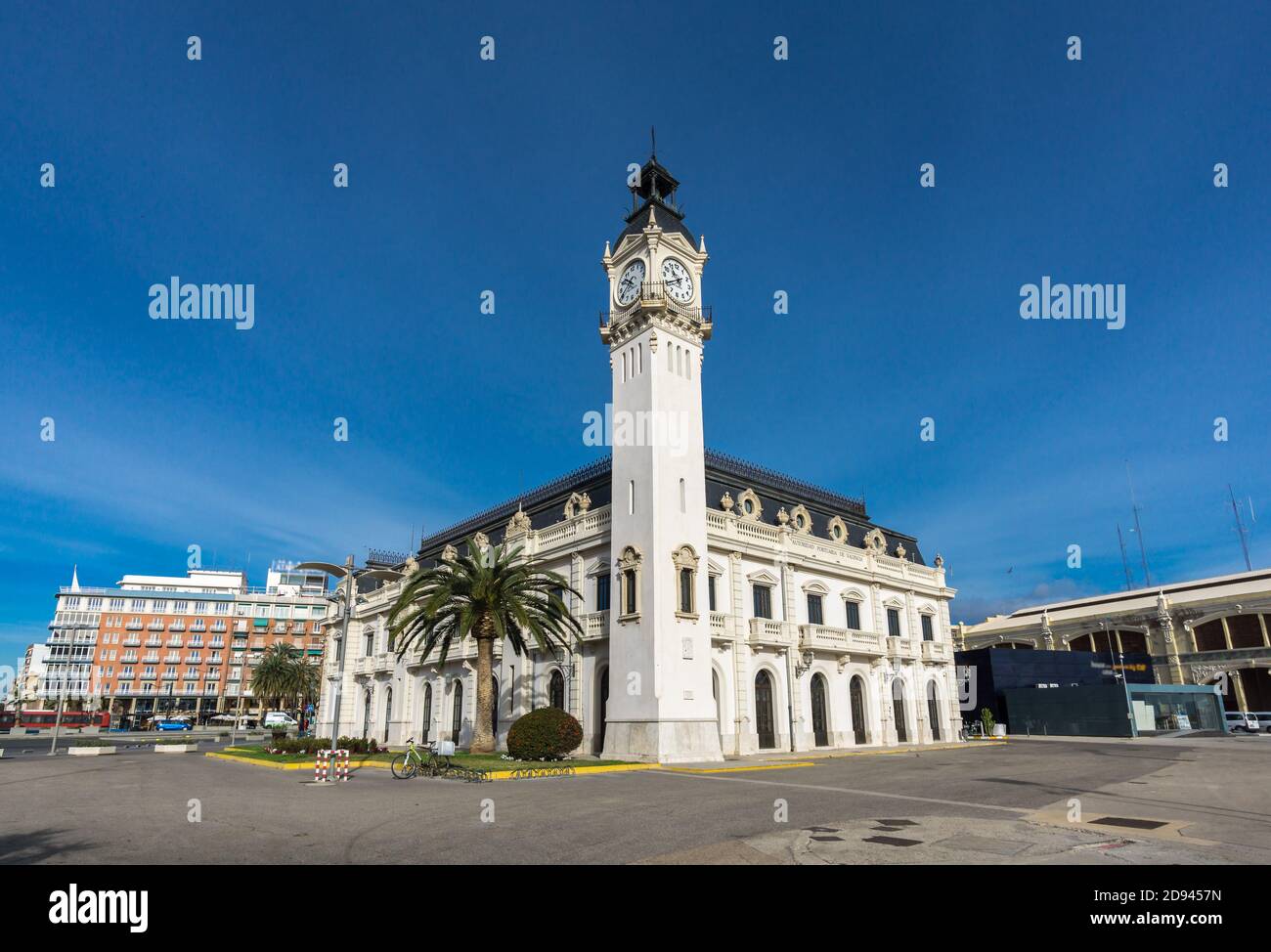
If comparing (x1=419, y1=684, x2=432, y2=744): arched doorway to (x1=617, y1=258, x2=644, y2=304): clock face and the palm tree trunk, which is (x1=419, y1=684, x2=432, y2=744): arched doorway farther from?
(x1=617, y1=258, x2=644, y2=304): clock face

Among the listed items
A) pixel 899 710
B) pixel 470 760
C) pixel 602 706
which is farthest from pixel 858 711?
pixel 470 760

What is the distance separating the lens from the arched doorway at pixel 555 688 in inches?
1366

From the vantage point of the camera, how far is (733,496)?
3753 cm

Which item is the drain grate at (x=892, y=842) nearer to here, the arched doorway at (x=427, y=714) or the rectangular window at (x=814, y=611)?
the rectangular window at (x=814, y=611)

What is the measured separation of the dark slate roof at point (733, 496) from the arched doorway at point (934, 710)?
8.18 meters

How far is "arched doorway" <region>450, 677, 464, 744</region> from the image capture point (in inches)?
1645

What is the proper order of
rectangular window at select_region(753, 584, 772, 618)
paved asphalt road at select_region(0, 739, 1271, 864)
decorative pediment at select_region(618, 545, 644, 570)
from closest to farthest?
paved asphalt road at select_region(0, 739, 1271, 864)
decorative pediment at select_region(618, 545, 644, 570)
rectangular window at select_region(753, 584, 772, 618)

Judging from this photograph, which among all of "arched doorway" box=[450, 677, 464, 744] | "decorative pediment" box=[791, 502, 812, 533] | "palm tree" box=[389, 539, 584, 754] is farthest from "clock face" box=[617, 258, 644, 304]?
"arched doorway" box=[450, 677, 464, 744]

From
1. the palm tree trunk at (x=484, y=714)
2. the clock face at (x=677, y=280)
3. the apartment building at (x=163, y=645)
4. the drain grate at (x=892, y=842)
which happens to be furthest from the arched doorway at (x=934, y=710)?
the apartment building at (x=163, y=645)

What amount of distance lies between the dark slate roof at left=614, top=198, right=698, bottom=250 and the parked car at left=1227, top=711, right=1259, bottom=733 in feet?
170
